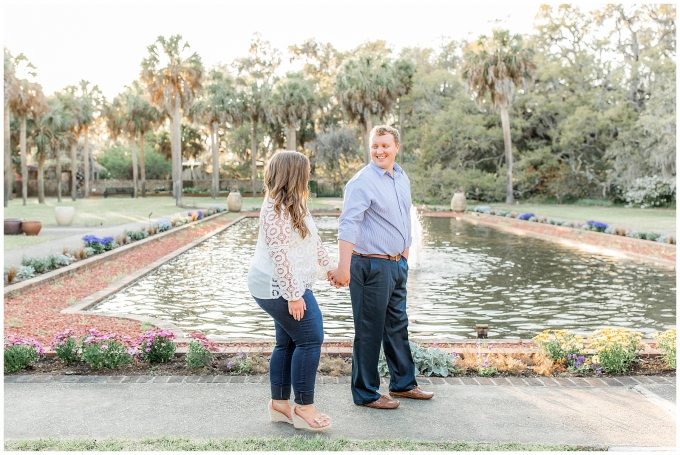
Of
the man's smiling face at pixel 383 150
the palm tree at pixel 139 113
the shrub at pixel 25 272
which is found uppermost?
the palm tree at pixel 139 113

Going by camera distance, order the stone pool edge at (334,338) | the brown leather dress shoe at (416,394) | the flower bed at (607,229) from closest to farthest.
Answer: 1. the brown leather dress shoe at (416,394)
2. the stone pool edge at (334,338)
3. the flower bed at (607,229)

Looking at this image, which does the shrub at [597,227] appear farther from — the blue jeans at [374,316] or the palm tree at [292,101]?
the palm tree at [292,101]

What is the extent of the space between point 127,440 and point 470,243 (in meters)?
15.1

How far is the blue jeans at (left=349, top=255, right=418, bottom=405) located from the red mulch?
339cm

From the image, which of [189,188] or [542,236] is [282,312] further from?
[189,188]

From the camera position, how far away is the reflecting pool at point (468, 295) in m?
8.34

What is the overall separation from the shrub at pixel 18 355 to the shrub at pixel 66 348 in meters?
0.17

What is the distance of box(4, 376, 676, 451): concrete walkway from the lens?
403cm

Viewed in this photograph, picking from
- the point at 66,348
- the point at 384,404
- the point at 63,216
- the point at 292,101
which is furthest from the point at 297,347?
the point at 292,101

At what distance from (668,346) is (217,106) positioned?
45504mm

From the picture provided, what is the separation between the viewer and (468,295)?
10.4 m

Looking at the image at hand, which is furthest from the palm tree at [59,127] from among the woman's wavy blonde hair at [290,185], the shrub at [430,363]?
the woman's wavy blonde hair at [290,185]

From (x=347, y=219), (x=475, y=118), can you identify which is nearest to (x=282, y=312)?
(x=347, y=219)

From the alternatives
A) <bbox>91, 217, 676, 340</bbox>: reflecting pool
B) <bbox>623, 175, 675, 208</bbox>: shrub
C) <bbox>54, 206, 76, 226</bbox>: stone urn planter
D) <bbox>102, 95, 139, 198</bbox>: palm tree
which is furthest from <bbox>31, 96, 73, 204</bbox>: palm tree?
<bbox>623, 175, 675, 208</bbox>: shrub
